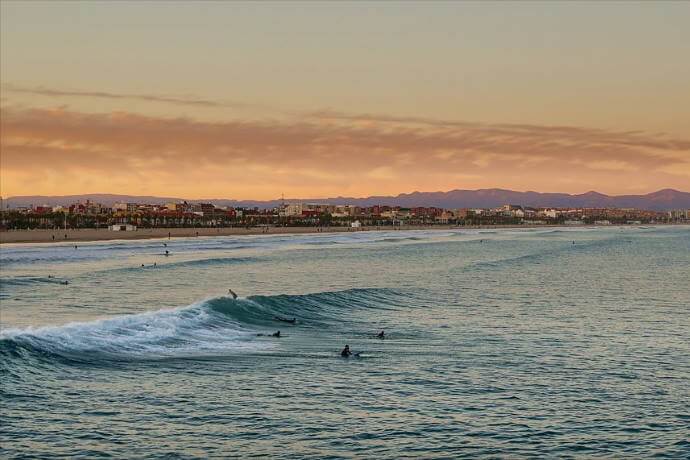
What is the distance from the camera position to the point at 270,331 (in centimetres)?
4041

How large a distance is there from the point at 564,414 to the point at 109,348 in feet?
63.2

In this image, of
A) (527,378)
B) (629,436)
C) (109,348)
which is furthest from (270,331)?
(629,436)

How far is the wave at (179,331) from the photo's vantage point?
32.7 meters

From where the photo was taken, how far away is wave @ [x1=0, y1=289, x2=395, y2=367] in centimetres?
3266

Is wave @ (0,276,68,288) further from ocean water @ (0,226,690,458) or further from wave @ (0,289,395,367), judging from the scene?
wave @ (0,289,395,367)

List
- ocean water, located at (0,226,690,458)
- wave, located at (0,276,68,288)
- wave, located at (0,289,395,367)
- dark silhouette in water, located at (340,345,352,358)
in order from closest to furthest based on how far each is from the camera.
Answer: ocean water, located at (0,226,690,458), dark silhouette in water, located at (340,345,352,358), wave, located at (0,289,395,367), wave, located at (0,276,68,288)

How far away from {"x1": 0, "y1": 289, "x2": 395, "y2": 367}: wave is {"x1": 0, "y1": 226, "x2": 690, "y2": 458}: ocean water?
0.14m

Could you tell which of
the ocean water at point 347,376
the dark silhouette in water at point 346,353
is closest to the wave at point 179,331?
the ocean water at point 347,376

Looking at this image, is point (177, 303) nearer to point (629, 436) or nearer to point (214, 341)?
point (214, 341)

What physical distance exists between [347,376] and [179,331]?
13468 mm

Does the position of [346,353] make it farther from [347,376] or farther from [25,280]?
[25,280]

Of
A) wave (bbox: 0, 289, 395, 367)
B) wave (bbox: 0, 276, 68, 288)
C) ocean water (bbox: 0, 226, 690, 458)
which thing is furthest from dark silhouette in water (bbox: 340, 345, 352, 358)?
wave (bbox: 0, 276, 68, 288)

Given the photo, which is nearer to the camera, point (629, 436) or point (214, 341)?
point (629, 436)

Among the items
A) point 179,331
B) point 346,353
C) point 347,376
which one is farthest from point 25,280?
point 347,376
